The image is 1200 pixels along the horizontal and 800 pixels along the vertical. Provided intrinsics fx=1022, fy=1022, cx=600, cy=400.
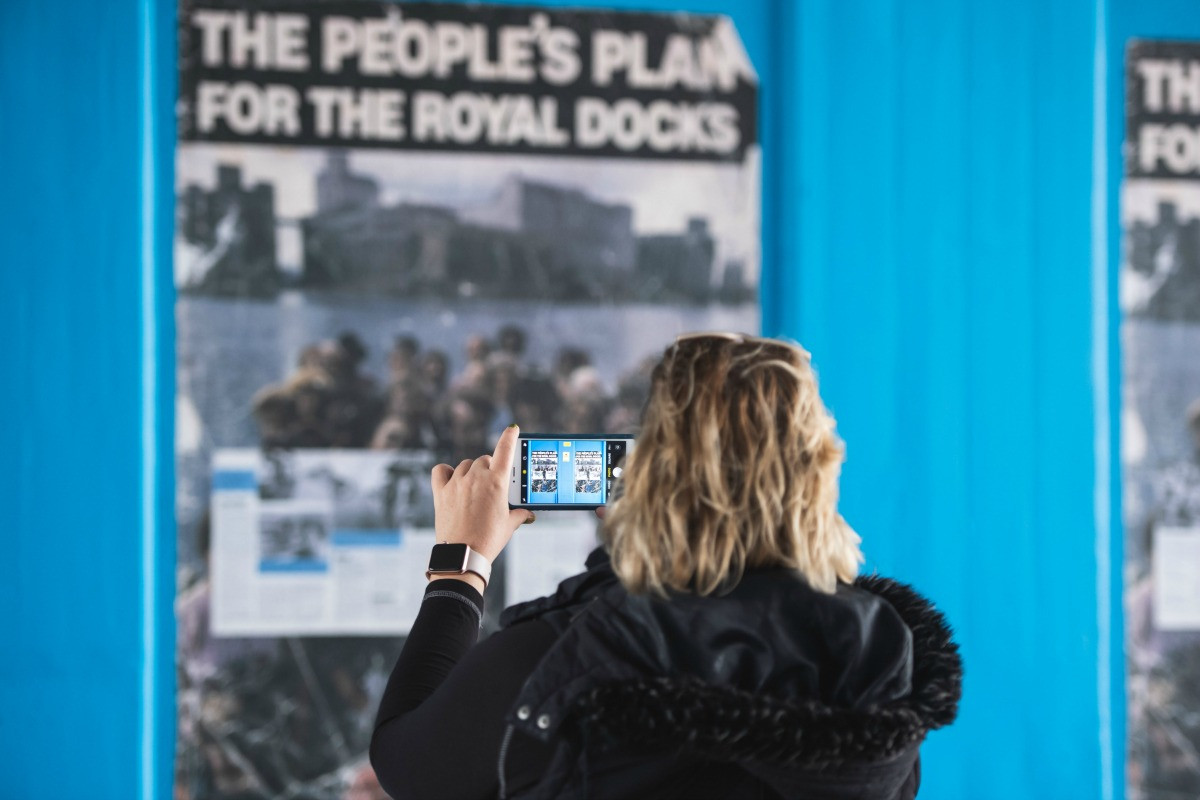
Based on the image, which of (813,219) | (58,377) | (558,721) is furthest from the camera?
(813,219)

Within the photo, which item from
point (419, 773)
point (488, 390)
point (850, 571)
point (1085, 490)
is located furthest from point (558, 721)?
point (1085, 490)

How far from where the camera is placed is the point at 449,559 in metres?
1.08

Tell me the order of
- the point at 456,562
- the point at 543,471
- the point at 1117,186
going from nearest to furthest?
the point at 456,562 → the point at 543,471 → the point at 1117,186

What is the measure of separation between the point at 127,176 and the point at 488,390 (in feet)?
3.38

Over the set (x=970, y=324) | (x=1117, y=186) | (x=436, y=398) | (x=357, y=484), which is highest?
(x=1117, y=186)

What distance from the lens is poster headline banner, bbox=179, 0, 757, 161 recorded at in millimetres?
2576

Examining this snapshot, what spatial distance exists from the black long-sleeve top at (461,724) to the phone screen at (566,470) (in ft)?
1.07

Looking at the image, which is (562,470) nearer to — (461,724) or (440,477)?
(440,477)

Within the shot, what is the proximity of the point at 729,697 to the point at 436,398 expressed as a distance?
183 cm

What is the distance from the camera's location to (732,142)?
2.72 meters

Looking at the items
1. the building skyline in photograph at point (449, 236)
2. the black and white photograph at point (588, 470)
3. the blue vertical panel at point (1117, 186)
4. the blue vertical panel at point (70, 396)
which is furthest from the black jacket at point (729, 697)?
the blue vertical panel at point (1117, 186)

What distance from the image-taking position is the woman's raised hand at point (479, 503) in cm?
111

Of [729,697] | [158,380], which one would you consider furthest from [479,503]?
[158,380]

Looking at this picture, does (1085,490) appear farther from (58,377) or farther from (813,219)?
(58,377)
